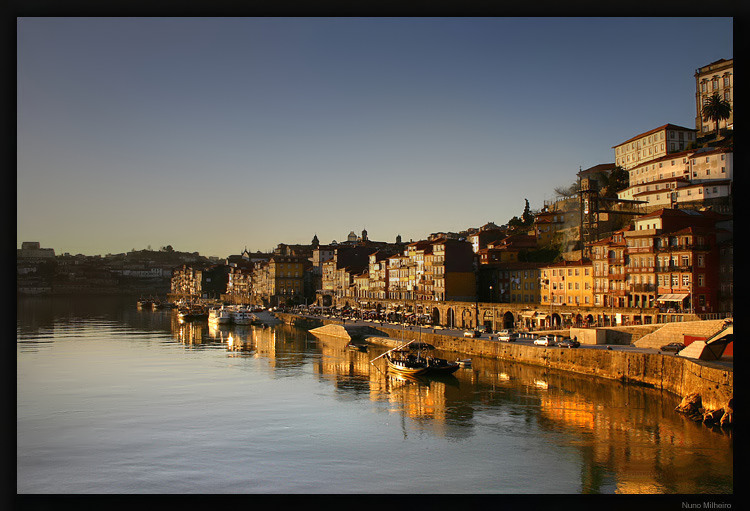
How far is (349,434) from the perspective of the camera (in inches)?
534

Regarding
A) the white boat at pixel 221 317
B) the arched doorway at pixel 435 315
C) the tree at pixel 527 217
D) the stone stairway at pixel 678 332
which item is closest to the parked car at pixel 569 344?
the stone stairway at pixel 678 332

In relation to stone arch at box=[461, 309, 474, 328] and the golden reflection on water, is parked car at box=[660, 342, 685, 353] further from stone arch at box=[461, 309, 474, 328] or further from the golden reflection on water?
stone arch at box=[461, 309, 474, 328]

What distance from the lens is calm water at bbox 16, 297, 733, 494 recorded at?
10.8m

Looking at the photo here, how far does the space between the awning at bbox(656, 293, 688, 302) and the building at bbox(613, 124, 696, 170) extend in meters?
15.2

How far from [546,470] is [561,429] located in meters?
2.71

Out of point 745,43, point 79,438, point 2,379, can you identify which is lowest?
point 79,438

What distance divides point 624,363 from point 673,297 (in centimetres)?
504

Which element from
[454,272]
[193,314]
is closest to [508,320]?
[454,272]

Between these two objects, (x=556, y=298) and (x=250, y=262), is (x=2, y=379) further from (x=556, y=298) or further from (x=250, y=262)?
(x=250, y=262)

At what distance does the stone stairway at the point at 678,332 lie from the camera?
17.6 m

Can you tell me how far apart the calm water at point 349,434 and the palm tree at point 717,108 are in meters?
19.6

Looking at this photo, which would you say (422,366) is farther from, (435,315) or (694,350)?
(435,315)

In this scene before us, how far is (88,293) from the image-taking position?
9762cm

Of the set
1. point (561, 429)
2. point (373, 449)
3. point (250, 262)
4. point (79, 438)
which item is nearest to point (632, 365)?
point (561, 429)
